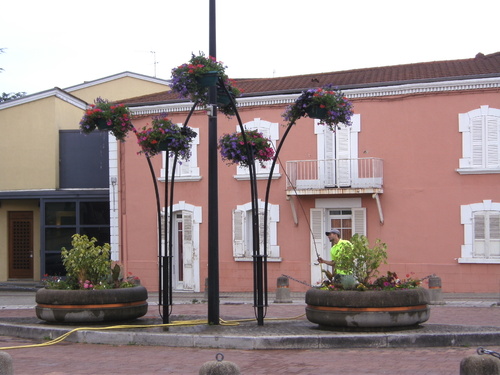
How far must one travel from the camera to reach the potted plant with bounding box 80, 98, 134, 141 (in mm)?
13555

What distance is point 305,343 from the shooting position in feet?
36.5

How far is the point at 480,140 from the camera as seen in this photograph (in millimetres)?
22125

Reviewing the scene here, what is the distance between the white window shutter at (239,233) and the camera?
80.9 ft

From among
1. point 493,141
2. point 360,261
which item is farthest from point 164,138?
point 493,141

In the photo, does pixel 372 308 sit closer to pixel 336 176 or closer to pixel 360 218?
pixel 336 176

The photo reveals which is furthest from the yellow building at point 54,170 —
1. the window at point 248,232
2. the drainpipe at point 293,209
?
the drainpipe at point 293,209

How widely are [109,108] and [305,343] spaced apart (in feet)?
17.2

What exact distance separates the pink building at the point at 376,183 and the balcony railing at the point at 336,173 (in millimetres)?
32

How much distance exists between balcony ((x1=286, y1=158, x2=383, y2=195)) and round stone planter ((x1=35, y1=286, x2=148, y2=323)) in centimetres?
1068

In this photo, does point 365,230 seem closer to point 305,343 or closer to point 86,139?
point 86,139

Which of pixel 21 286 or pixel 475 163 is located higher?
pixel 475 163

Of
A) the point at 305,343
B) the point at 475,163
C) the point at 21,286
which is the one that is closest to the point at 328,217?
the point at 475,163

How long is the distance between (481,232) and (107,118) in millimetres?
12422

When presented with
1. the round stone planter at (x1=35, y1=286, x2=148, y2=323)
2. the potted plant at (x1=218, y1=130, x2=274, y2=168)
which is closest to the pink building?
the potted plant at (x1=218, y1=130, x2=274, y2=168)
